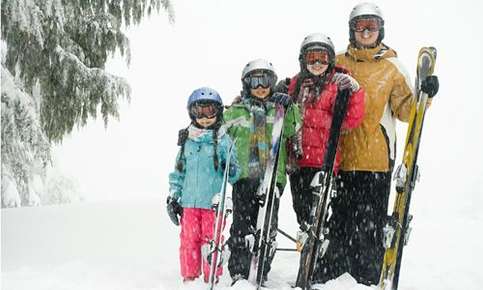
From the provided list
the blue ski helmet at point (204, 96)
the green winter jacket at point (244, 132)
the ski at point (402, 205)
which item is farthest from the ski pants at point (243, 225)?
the ski at point (402, 205)

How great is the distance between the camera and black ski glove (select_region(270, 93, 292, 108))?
4508 mm

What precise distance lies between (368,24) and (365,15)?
0.08 meters

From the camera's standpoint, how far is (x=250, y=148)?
4.93m

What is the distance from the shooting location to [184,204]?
5.04 meters

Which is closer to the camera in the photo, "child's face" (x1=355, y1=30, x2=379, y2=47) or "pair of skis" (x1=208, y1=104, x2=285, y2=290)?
"pair of skis" (x1=208, y1=104, x2=285, y2=290)

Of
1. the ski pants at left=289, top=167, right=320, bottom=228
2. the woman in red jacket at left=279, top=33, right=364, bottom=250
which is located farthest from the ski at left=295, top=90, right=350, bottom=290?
the ski pants at left=289, top=167, right=320, bottom=228

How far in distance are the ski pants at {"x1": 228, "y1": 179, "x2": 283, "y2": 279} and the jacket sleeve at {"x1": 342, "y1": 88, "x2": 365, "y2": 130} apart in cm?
79

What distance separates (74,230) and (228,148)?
159 inches

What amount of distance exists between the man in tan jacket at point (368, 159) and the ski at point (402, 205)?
224mm

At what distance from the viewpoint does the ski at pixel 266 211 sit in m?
4.54

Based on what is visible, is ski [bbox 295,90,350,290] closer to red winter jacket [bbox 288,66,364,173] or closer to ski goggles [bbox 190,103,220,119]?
red winter jacket [bbox 288,66,364,173]

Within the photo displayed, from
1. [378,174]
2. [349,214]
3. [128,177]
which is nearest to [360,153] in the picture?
[378,174]

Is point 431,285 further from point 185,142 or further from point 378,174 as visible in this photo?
point 185,142

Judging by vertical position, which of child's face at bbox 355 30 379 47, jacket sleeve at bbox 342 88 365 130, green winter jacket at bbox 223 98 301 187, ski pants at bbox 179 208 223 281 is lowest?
ski pants at bbox 179 208 223 281
